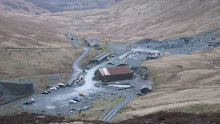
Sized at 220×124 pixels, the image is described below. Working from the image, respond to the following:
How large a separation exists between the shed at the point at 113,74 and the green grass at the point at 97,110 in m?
14.9

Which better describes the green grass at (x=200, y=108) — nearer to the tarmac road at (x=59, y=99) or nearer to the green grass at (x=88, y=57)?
the tarmac road at (x=59, y=99)

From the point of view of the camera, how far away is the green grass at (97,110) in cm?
4396

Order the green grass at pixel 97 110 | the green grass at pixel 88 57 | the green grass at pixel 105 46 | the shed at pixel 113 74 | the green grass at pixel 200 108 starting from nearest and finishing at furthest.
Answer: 1. the green grass at pixel 200 108
2. the green grass at pixel 97 110
3. the shed at pixel 113 74
4. the green grass at pixel 88 57
5. the green grass at pixel 105 46

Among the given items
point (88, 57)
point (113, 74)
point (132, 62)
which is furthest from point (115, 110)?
point (88, 57)

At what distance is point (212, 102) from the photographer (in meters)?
38.3

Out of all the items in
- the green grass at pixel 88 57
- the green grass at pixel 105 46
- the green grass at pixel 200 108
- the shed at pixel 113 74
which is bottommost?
the green grass at pixel 200 108

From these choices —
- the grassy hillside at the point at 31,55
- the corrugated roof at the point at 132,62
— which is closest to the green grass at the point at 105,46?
A: the grassy hillside at the point at 31,55

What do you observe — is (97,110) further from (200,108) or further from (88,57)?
(88,57)

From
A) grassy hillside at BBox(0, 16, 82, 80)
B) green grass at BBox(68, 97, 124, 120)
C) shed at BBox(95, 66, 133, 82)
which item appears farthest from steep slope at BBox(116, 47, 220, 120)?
grassy hillside at BBox(0, 16, 82, 80)

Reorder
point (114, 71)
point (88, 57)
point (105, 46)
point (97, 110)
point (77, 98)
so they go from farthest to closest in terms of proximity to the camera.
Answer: point (105, 46) < point (88, 57) < point (114, 71) < point (77, 98) < point (97, 110)

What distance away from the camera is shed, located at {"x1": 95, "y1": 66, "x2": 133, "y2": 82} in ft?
227

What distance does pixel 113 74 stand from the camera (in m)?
70.1

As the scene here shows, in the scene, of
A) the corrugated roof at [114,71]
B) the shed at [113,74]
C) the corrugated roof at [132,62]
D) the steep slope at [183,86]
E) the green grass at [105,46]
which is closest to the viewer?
the steep slope at [183,86]

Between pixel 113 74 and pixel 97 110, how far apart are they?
23.8 m
